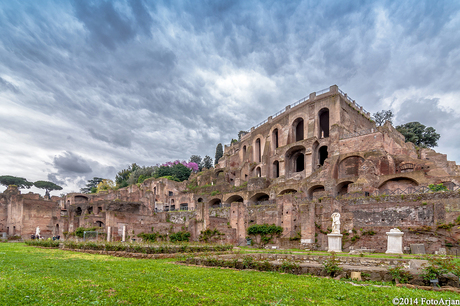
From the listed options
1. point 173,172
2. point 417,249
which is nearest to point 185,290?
point 417,249

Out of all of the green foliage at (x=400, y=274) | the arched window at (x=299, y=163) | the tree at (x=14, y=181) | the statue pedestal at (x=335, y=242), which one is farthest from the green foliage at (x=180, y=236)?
the tree at (x=14, y=181)

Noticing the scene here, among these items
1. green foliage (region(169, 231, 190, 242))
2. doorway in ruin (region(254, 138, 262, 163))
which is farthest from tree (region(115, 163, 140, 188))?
green foliage (region(169, 231, 190, 242))

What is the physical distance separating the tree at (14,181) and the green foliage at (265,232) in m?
92.2

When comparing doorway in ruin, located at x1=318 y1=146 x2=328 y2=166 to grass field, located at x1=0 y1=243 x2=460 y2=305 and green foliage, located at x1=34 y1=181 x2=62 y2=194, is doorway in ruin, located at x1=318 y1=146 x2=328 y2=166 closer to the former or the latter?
grass field, located at x1=0 y1=243 x2=460 y2=305

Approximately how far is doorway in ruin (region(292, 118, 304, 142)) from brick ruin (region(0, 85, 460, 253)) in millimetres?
252

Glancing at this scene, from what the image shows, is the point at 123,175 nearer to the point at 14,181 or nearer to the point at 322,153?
the point at 14,181

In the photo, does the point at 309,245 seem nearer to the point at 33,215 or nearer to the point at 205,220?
the point at 205,220

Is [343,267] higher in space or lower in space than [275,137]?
lower

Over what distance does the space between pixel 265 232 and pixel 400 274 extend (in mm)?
18608

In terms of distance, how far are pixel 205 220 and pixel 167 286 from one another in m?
22.0

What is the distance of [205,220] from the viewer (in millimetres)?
28734

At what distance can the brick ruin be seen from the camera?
21.1m

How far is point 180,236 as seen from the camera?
30.0m

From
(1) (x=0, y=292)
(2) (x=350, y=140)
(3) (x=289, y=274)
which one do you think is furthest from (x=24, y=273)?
(2) (x=350, y=140)
